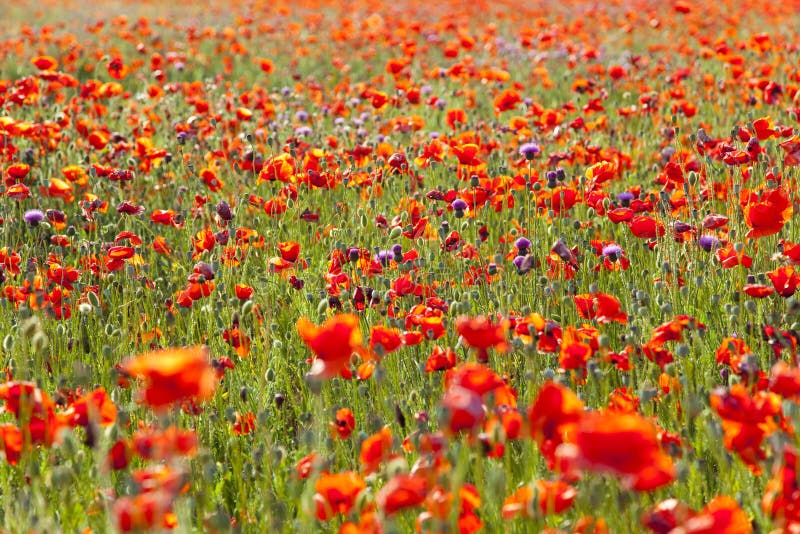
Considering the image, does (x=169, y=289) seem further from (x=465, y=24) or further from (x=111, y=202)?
(x=465, y=24)

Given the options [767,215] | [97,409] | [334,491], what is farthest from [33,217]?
[767,215]

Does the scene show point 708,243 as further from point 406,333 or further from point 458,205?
point 406,333

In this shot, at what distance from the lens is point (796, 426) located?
5.36 feet

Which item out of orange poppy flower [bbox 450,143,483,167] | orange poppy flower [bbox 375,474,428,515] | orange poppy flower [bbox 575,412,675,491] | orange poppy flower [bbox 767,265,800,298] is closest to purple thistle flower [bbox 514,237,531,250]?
orange poppy flower [bbox 450,143,483,167]

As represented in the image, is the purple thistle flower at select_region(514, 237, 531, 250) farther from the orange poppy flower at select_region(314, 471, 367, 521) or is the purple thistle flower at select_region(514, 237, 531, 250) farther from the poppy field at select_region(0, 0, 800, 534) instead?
the orange poppy flower at select_region(314, 471, 367, 521)

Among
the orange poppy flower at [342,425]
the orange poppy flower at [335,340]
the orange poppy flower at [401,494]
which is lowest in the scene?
the orange poppy flower at [342,425]

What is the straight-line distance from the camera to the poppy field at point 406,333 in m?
1.59

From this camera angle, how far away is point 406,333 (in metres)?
2.35

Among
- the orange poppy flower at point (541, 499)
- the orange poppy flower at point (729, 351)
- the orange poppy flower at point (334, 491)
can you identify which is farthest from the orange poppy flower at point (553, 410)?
the orange poppy flower at point (729, 351)

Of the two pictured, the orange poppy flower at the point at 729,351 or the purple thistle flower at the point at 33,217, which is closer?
the orange poppy flower at the point at 729,351

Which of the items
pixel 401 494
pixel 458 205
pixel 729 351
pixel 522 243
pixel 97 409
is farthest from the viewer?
pixel 458 205

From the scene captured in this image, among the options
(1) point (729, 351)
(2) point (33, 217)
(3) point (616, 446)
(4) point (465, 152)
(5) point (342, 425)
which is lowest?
(5) point (342, 425)

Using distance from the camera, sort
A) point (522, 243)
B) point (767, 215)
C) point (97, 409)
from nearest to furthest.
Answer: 1. point (97, 409)
2. point (767, 215)
3. point (522, 243)

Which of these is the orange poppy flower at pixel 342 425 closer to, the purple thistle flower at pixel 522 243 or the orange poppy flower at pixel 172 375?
the orange poppy flower at pixel 172 375
